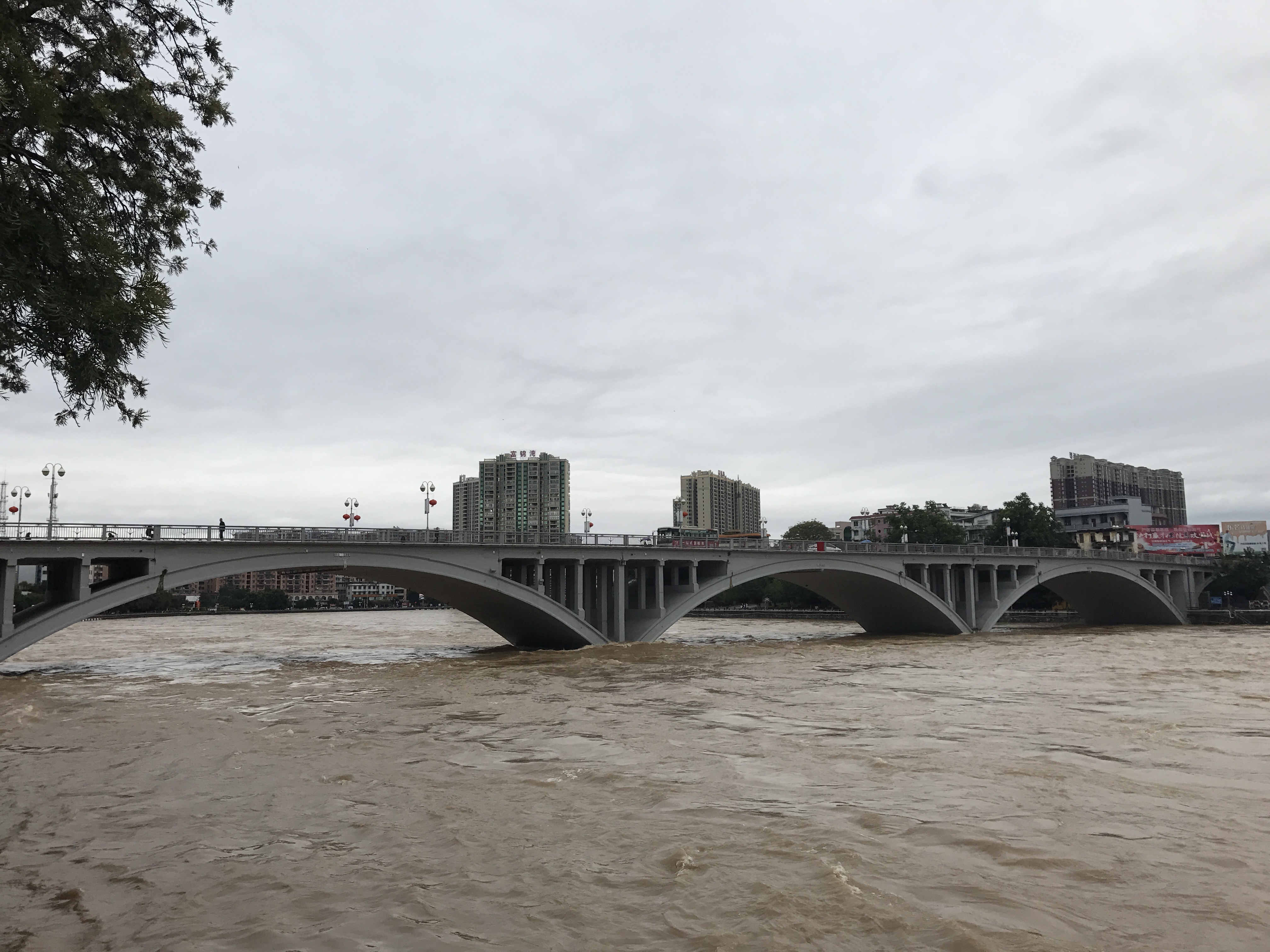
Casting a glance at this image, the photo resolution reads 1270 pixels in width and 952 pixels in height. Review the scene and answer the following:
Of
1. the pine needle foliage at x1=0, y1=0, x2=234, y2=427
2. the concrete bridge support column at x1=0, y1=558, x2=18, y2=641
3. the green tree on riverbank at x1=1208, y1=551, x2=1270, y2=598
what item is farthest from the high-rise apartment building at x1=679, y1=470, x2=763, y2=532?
the pine needle foliage at x1=0, y1=0, x2=234, y2=427

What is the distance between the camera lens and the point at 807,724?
66.3 feet

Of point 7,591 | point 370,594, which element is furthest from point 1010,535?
point 370,594

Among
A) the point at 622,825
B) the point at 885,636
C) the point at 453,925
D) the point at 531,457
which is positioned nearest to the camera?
the point at 453,925

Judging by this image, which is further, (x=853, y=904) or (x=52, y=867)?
(x=52, y=867)

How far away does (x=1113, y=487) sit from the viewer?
172 meters

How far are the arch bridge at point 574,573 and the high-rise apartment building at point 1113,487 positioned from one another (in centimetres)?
8300

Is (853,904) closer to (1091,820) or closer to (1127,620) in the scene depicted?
(1091,820)

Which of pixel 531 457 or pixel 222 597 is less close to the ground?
pixel 531 457

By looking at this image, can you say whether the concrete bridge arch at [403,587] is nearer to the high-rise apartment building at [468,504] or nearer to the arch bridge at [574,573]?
the arch bridge at [574,573]

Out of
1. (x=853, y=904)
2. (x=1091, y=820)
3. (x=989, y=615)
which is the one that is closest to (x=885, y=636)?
(x=989, y=615)

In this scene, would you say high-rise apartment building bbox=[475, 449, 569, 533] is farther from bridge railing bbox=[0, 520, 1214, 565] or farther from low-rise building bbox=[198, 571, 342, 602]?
low-rise building bbox=[198, 571, 342, 602]

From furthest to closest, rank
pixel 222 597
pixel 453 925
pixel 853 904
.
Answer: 1. pixel 222 597
2. pixel 853 904
3. pixel 453 925

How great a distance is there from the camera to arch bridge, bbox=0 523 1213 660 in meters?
32.3

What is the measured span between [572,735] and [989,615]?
2026 inches
